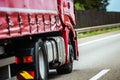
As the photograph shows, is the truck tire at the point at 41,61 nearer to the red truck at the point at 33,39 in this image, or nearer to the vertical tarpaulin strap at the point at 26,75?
the red truck at the point at 33,39

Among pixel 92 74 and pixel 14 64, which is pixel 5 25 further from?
pixel 92 74

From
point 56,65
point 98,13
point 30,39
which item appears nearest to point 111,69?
point 56,65

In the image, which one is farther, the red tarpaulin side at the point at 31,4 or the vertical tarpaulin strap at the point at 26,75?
the vertical tarpaulin strap at the point at 26,75

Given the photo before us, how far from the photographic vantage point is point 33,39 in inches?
436

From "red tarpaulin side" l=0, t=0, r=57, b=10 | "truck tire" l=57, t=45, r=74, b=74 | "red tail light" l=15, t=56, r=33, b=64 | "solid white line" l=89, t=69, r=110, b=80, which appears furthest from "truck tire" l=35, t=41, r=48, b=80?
"truck tire" l=57, t=45, r=74, b=74

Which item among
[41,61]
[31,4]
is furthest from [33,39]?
[31,4]

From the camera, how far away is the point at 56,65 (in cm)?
1296

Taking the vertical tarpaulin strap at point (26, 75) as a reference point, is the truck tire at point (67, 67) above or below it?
below

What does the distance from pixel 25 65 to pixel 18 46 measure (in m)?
0.41

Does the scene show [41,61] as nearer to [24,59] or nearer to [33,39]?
[33,39]

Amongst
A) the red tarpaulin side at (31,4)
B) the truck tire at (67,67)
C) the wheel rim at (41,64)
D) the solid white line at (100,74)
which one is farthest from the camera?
the truck tire at (67,67)

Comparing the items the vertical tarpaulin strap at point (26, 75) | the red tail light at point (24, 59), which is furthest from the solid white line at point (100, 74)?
the red tail light at point (24, 59)

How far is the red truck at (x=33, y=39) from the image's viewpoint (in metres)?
9.04

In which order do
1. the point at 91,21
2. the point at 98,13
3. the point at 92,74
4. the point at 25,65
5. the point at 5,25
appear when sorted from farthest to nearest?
1. the point at 98,13
2. the point at 91,21
3. the point at 92,74
4. the point at 25,65
5. the point at 5,25
